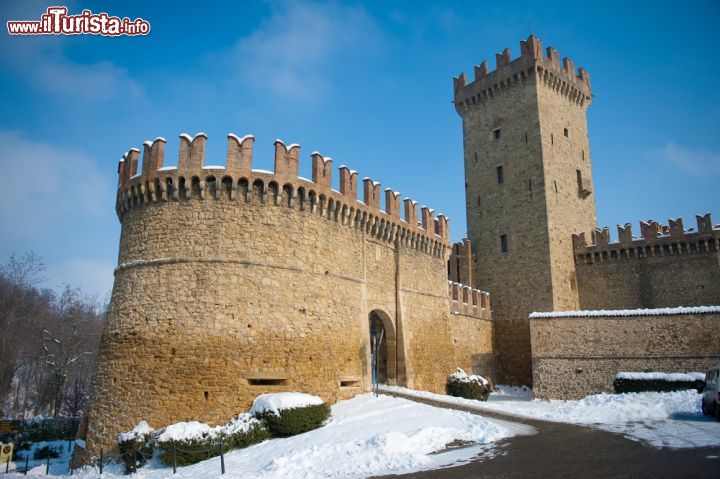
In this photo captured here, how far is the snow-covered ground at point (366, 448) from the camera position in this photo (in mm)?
10828

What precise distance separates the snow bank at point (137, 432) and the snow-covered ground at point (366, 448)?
82 cm

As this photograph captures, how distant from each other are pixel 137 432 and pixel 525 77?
27.8 meters

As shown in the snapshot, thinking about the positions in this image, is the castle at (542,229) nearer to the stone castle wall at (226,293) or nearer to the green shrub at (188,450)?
the stone castle wall at (226,293)

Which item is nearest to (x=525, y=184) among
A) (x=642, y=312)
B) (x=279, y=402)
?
(x=642, y=312)

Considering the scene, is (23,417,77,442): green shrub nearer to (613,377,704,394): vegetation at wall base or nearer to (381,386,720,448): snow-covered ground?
(381,386,720,448): snow-covered ground

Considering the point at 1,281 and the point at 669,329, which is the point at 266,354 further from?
the point at 1,281

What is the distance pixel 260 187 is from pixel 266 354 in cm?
528

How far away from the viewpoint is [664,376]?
19609mm

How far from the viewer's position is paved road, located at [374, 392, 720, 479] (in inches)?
332

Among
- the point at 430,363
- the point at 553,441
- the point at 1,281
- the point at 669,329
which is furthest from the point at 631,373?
the point at 1,281

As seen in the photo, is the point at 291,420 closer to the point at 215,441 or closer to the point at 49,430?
the point at 215,441

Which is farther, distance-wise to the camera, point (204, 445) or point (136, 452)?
point (136, 452)

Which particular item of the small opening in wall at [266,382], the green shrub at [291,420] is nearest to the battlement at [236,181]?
the small opening in wall at [266,382]

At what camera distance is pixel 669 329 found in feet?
70.5
